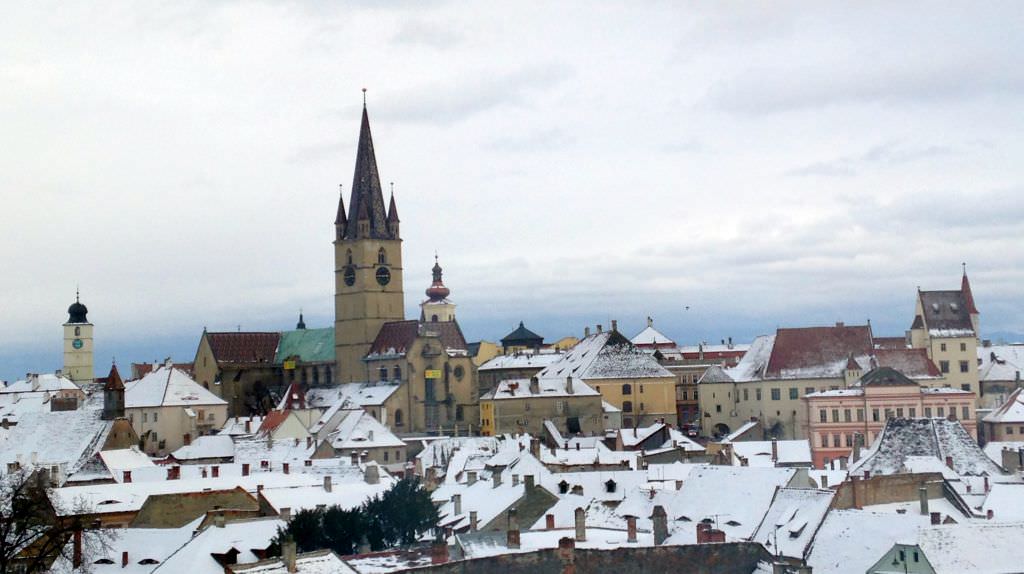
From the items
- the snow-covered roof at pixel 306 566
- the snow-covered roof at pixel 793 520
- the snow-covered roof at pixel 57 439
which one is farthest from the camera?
the snow-covered roof at pixel 57 439

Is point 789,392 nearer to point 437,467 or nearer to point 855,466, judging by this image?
point 437,467

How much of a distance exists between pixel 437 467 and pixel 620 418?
29.8 meters

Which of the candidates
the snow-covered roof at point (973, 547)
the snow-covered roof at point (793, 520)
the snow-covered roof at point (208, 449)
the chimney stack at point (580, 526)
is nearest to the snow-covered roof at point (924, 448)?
the snow-covered roof at point (793, 520)

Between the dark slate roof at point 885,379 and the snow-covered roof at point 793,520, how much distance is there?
184ft

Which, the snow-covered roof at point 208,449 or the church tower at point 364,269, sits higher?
the church tower at point 364,269

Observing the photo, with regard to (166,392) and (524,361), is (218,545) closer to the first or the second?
(166,392)

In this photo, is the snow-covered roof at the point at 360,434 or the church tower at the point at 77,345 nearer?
the snow-covered roof at the point at 360,434

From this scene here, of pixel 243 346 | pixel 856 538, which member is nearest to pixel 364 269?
pixel 243 346

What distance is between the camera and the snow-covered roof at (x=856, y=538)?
2074 inches

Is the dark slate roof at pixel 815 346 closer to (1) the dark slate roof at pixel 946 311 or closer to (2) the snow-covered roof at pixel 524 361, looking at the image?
(1) the dark slate roof at pixel 946 311

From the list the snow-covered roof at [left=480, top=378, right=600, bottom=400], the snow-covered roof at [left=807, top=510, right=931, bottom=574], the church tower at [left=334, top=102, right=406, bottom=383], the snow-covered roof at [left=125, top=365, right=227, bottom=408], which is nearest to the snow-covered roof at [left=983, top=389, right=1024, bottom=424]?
the snow-covered roof at [left=480, top=378, right=600, bottom=400]

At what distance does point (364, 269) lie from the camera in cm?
13938

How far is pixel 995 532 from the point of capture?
52.8m

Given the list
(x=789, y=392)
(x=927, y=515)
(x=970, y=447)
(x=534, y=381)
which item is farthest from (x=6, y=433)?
(x=927, y=515)
